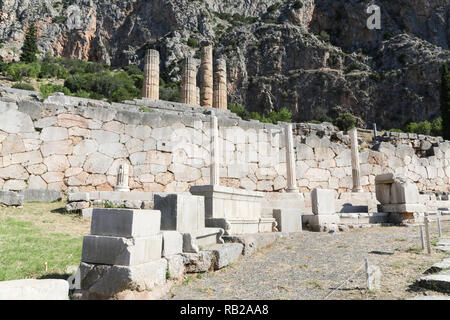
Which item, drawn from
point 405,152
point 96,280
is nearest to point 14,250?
point 96,280

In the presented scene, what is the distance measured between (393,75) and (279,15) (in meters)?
27.7

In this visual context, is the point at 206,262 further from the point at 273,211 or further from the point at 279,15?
the point at 279,15

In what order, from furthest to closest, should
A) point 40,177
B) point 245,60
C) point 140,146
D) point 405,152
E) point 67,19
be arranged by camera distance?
point 67,19 < point 245,60 < point 405,152 < point 140,146 < point 40,177

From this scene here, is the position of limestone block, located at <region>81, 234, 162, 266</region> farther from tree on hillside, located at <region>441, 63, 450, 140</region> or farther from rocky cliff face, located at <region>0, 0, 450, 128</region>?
rocky cliff face, located at <region>0, 0, 450, 128</region>

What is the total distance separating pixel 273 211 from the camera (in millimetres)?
7766

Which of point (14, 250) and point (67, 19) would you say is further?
point (67, 19)

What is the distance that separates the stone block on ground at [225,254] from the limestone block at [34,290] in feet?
6.51

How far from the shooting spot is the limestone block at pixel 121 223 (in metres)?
3.20

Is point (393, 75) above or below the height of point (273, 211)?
above

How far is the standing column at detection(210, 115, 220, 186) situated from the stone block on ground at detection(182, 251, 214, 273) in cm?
556

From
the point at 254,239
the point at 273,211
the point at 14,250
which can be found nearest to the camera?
the point at 14,250

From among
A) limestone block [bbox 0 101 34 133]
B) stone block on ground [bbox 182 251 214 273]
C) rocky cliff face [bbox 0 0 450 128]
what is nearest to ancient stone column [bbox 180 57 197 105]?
limestone block [bbox 0 101 34 133]

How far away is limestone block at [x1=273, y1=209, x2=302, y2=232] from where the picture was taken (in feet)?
24.8

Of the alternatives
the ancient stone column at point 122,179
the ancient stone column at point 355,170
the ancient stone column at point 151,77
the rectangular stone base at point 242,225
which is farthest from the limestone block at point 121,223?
the ancient stone column at point 151,77
